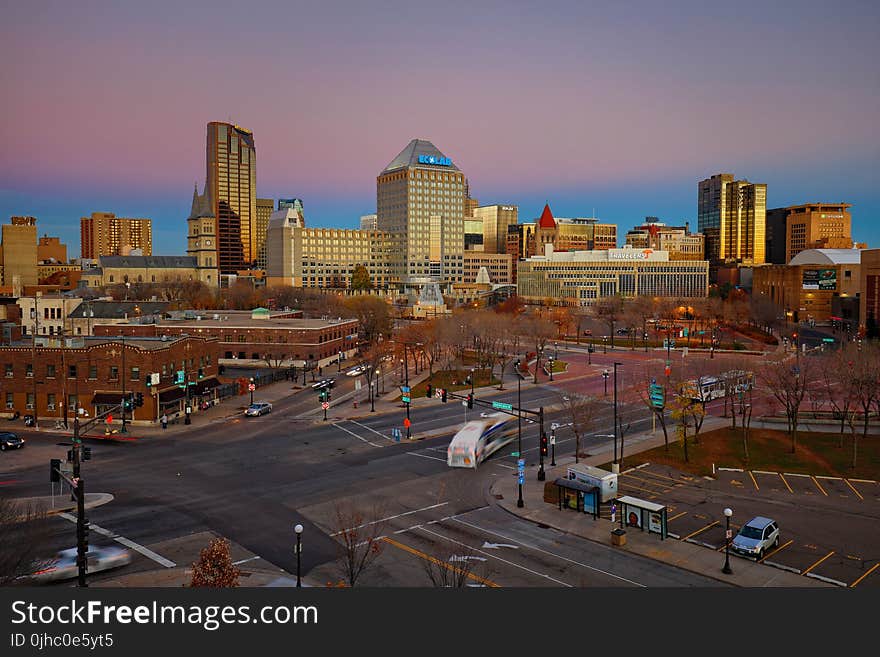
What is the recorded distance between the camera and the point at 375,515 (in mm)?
32938

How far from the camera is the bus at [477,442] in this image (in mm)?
42500

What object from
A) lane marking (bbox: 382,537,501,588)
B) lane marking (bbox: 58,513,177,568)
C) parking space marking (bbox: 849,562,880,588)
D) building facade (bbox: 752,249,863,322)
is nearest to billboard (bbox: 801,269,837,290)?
building facade (bbox: 752,249,863,322)

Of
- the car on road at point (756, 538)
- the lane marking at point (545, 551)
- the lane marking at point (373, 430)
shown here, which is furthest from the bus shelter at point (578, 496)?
the lane marking at point (373, 430)

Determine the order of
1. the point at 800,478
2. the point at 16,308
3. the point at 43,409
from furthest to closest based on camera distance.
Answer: the point at 16,308
the point at 43,409
the point at 800,478

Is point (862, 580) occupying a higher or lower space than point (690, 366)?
lower

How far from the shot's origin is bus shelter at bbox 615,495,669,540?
30.7 meters

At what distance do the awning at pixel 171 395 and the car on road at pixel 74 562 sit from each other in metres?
31.7

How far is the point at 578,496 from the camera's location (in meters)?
34.7

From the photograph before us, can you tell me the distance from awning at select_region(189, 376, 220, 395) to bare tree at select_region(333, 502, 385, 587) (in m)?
32.8

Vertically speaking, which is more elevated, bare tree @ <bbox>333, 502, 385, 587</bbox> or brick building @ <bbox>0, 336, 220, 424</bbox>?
brick building @ <bbox>0, 336, 220, 424</bbox>

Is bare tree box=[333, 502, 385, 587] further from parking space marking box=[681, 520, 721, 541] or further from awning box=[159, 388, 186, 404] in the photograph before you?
awning box=[159, 388, 186, 404]

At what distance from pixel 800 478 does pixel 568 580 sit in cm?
2187

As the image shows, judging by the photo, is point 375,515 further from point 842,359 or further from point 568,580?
point 842,359

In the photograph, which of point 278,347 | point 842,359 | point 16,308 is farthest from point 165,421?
point 16,308
